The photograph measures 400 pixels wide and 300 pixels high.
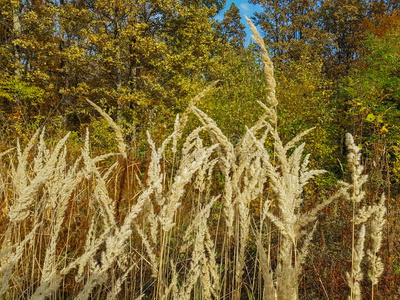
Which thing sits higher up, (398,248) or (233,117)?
(233,117)

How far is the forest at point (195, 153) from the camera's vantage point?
3.89 feet

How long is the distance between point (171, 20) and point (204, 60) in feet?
8.06

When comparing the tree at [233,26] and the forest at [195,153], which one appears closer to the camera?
the forest at [195,153]

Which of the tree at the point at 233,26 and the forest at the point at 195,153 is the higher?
the tree at the point at 233,26

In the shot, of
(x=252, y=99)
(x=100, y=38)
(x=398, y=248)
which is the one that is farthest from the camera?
(x=100, y=38)

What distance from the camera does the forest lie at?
1.19 m

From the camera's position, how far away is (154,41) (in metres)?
13.7

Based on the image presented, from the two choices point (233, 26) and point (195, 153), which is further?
point (233, 26)

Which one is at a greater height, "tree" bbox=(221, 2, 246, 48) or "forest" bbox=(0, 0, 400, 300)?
"tree" bbox=(221, 2, 246, 48)

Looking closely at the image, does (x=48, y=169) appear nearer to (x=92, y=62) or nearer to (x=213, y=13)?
(x=92, y=62)

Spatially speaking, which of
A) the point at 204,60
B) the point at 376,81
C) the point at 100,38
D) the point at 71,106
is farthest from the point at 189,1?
the point at 376,81

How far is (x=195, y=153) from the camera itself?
158cm

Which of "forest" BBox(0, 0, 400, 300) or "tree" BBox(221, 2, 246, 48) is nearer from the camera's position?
"forest" BBox(0, 0, 400, 300)

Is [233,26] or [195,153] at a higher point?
[233,26]
